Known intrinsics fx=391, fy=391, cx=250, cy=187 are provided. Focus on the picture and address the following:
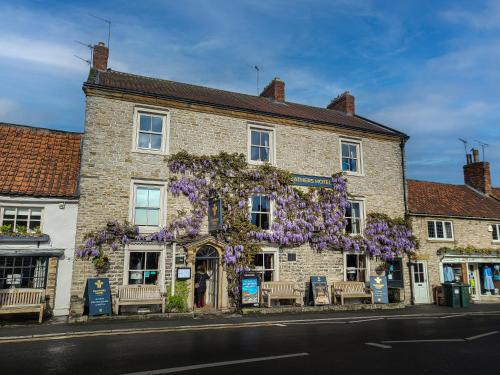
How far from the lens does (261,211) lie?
17.4m

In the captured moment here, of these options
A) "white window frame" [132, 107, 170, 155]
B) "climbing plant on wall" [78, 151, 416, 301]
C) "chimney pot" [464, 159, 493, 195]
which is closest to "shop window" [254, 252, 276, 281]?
"climbing plant on wall" [78, 151, 416, 301]

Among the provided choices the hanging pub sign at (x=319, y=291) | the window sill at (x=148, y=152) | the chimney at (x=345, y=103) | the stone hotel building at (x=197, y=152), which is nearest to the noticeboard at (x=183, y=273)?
the stone hotel building at (x=197, y=152)

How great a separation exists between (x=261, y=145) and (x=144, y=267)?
24.6ft

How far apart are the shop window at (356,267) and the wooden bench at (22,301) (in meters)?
12.8

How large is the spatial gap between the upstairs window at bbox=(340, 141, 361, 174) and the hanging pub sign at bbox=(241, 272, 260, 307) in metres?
7.58

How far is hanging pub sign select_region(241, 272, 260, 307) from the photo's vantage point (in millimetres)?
15352

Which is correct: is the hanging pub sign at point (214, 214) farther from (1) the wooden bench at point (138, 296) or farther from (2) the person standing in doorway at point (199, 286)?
(1) the wooden bench at point (138, 296)

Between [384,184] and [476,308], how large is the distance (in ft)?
23.3

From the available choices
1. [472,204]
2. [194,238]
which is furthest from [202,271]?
[472,204]

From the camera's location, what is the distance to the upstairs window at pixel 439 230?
826 inches

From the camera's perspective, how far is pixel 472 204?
2373 centimetres

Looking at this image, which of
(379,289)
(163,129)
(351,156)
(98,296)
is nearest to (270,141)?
(351,156)

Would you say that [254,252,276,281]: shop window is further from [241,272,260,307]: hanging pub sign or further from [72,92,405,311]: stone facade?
[241,272,260,307]: hanging pub sign

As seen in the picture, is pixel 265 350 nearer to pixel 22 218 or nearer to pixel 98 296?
pixel 98 296
